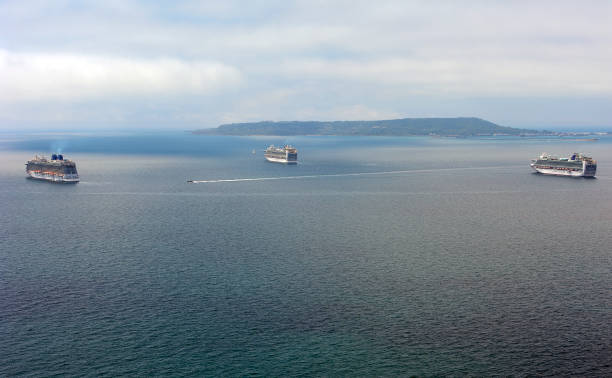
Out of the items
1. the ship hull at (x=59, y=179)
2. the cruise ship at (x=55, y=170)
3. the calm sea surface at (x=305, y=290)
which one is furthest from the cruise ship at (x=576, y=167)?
the cruise ship at (x=55, y=170)

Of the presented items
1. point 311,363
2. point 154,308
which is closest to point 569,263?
point 311,363

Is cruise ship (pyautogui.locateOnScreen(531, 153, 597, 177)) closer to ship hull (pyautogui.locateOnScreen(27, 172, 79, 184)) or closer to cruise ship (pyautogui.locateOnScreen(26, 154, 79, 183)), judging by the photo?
ship hull (pyautogui.locateOnScreen(27, 172, 79, 184))

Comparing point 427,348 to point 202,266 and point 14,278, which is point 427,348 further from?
point 14,278

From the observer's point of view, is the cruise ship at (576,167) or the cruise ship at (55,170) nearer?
the cruise ship at (55,170)

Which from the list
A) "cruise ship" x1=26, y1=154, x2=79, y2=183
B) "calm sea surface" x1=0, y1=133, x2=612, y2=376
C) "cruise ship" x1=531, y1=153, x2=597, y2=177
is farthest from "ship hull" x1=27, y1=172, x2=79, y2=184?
"cruise ship" x1=531, y1=153, x2=597, y2=177

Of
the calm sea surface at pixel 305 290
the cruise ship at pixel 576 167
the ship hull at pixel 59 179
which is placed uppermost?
the cruise ship at pixel 576 167

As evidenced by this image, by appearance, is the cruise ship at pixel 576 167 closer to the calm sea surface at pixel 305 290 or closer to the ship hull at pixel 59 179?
the calm sea surface at pixel 305 290
